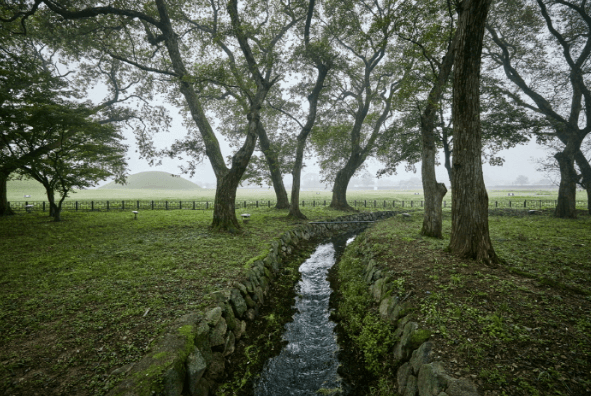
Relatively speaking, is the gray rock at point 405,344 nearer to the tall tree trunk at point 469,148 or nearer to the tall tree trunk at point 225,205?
the tall tree trunk at point 469,148

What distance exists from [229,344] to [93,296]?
9.80ft

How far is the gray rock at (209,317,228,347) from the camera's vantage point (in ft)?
12.9

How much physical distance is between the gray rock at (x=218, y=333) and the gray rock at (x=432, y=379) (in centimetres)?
308

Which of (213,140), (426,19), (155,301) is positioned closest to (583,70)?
(426,19)

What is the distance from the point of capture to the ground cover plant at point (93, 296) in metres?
2.99

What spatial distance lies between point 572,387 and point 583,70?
21.5m

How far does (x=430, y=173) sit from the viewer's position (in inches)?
372

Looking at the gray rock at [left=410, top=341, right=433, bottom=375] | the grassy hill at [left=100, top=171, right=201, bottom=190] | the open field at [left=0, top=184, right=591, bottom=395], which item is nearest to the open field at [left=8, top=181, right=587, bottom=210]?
the open field at [left=0, top=184, right=591, bottom=395]

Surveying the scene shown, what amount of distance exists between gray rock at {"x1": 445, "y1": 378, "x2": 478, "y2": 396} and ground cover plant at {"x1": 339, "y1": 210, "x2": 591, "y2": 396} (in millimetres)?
96

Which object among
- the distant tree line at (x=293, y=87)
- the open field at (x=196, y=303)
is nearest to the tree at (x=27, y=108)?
the distant tree line at (x=293, y=87)

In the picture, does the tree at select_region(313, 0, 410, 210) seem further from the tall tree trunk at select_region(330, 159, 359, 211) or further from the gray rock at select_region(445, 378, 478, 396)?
the gray rock at select_region(445, 378, 478, 396)

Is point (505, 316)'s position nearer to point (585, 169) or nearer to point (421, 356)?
point (421, 356)

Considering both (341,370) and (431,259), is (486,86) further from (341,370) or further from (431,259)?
(341,370)

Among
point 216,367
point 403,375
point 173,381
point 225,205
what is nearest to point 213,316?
point 216,367
